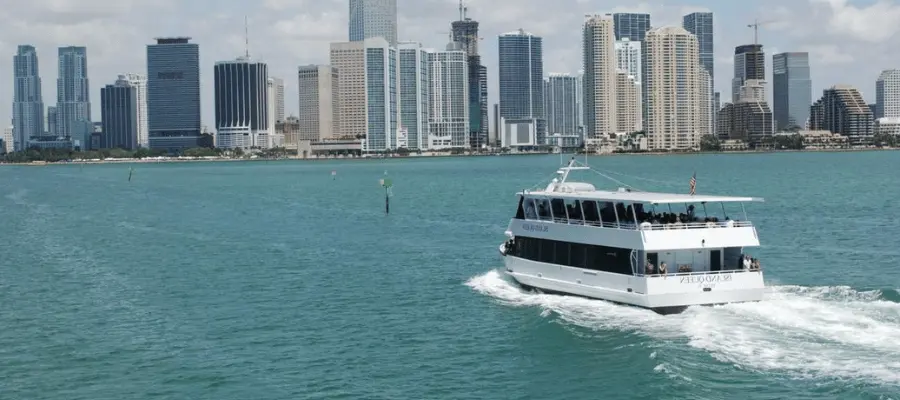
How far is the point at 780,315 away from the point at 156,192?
106124 mm

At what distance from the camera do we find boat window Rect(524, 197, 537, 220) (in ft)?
139

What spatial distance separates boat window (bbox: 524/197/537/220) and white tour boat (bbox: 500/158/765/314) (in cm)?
41

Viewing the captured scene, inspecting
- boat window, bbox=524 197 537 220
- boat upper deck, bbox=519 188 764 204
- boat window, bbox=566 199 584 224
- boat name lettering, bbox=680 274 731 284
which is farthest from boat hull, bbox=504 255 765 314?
boat window, bbox=524 197 537 220

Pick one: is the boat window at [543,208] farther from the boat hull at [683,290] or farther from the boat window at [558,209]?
the boat hull at [683,290]

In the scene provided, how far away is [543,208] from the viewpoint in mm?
41844

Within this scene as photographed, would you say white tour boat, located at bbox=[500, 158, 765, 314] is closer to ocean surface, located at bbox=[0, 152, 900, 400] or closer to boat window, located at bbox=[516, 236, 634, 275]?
boat window, located at bbox=[516, 236, 634, 275]

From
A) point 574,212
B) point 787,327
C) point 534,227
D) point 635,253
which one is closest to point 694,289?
point 635,253

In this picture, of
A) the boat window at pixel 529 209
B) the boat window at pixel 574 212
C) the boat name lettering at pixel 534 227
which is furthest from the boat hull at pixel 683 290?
the boat window at pixel 529 209

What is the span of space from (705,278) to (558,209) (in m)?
7.44

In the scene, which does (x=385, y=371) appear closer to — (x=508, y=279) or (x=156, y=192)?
(x=508, y=279)

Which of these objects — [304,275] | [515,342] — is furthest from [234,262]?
[515,342]

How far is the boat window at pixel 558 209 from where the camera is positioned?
134ft

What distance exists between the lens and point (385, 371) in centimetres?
3045

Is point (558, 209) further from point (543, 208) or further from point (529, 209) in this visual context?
point (529, 209)
